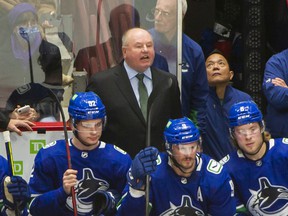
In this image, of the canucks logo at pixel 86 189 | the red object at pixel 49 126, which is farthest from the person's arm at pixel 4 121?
the canucks logo at pixel 86 189

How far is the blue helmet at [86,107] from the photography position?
9.47m

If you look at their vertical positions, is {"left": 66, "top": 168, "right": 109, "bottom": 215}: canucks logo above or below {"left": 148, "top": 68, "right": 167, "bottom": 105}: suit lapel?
below

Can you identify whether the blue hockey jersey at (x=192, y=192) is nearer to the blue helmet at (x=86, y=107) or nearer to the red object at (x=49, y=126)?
the blue helmet at (x=86, y=107)

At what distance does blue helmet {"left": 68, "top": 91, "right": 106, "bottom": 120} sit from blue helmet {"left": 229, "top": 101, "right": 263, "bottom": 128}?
862 millimetres

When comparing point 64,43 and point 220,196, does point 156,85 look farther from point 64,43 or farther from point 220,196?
point 220,196

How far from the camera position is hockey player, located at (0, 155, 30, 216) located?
918cm

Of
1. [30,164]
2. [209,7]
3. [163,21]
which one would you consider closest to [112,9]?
[163,21]

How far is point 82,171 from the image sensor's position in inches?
376

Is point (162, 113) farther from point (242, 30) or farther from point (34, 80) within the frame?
point (242, 30)

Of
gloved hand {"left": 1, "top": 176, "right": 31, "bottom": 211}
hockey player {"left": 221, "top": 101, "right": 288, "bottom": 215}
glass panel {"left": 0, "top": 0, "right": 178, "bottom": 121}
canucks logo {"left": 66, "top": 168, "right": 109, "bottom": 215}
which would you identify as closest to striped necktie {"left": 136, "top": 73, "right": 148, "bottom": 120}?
glass panel {"left": 0, "top": 0, "right": 178, "bottom": 121}

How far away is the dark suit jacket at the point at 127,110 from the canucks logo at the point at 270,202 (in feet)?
2.63

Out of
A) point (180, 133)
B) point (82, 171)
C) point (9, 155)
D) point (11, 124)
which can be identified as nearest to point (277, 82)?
point (180, 133)

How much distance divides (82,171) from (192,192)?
721 millimetres

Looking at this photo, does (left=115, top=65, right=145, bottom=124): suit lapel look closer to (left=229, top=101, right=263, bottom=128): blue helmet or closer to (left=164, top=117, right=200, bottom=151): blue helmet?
(left=164, top=117, right=200, bottom=151): blue helmet
